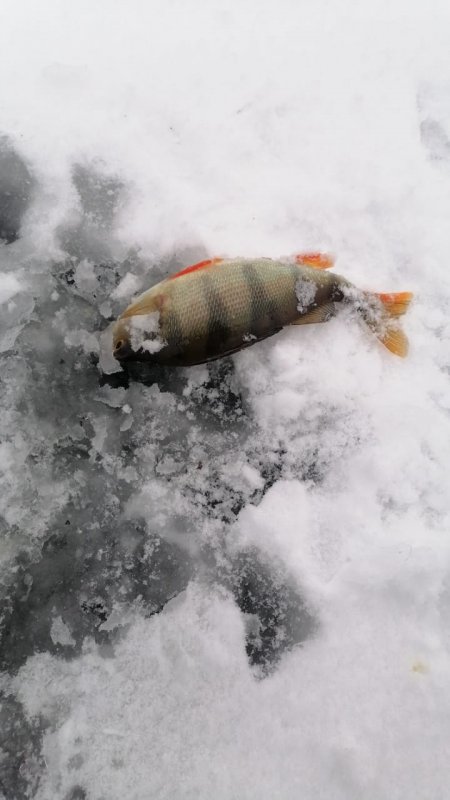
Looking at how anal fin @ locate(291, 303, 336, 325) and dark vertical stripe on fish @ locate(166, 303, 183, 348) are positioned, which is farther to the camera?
anal fin @ locate(291, 303, 336, 325)

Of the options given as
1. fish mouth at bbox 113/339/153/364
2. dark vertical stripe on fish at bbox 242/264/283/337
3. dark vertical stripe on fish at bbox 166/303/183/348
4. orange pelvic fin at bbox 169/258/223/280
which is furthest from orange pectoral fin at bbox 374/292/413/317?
fish mouth at bbox 113/339/153/364

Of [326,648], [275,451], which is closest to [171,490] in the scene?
[275,451]

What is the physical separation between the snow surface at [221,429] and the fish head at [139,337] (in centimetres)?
17

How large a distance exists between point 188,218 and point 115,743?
2.44m

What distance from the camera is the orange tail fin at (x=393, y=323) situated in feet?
8.68

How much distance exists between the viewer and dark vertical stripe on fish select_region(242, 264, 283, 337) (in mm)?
2387

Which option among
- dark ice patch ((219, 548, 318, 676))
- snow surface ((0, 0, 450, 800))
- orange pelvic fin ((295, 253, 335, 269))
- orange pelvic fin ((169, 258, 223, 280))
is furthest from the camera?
orange pelvic fin ((295, 253, 335, 269))

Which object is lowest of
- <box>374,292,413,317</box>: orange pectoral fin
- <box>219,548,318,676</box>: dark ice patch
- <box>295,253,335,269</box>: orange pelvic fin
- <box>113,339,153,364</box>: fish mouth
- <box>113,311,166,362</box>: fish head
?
<box>219,548,318,676</box>: dark ice patch

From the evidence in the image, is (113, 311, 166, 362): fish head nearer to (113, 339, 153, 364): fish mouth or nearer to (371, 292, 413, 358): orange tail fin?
(113, 339, 153, 364): fish mouth

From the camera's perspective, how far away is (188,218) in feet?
9.12

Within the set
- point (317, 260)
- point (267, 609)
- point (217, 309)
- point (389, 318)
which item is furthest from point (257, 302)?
point (267, 609)

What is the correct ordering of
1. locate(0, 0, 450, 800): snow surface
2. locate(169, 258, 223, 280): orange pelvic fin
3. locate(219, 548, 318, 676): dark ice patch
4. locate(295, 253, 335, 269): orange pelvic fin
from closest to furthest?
locate(0, 0, 450, 800): snow surface, locate(219, 548, 318, 676): dark ice patch, locate(169, 258, 223, 280): orange pelvic fin, locate(295, 253, 335, 269): orange pelvic fin

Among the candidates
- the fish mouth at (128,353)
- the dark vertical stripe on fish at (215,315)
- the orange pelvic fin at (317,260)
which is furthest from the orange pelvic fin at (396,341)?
the fish mouth at (128,353)

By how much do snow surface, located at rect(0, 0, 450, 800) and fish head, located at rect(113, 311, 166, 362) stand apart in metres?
0.17
